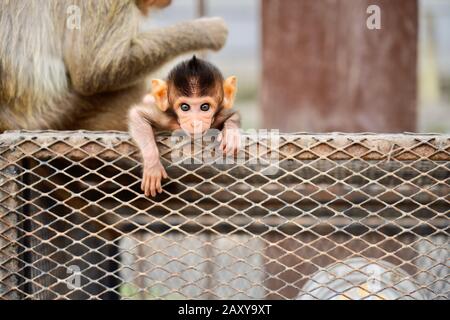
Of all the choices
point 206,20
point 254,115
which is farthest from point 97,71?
point 254,115

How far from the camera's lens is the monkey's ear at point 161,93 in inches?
102

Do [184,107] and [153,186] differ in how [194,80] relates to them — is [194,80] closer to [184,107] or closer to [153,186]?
[184,107]

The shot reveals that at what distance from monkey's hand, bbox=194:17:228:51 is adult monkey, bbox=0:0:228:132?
89mm

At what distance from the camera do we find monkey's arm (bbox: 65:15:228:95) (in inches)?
131

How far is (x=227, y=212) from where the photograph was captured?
3.38 meters

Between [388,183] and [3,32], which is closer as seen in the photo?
[388,183]

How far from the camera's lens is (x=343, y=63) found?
394 cm

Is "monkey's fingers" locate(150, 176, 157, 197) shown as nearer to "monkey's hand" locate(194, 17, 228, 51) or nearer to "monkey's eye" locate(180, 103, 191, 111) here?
"monkey's eye" locate(180, 103, 191, 111)

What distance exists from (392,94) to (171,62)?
1.35 meters

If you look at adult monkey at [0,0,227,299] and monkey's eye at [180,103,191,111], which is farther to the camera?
adult monkey at [0,0,227,299]

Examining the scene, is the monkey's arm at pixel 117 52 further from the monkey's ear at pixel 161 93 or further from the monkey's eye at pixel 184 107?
the monkey's eye at pixel 184 107

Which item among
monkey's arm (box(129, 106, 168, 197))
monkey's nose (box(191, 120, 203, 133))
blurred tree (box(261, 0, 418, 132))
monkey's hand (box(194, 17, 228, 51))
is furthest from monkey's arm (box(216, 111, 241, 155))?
blurred tree (box(261, 0, 418, 132))

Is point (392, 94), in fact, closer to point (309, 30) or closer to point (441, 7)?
point (309, 30)

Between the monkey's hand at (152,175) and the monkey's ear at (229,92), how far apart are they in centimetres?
48
